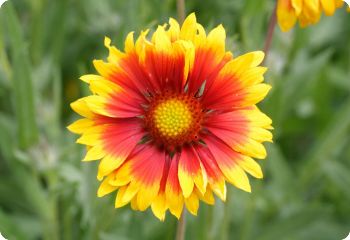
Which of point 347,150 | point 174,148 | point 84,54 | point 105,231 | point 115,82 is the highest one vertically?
point 84,54

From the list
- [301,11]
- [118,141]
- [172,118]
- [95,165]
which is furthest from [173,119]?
[95,165]

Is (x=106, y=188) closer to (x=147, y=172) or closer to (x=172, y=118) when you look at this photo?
(x=147, y=172)

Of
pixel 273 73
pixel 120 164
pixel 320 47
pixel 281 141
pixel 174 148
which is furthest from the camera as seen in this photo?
pixel 320 47

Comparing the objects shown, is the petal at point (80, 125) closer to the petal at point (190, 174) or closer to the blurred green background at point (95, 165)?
the petal at point (190, 174)

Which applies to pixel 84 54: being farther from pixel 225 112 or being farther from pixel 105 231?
pixel 225 112

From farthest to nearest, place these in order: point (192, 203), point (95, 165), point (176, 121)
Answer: point (95, 165)
point (176, 121)
point (192, 203)

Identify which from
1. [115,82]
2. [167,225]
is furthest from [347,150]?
[115,82]

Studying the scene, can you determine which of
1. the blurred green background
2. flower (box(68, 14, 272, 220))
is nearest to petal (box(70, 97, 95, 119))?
flower (box(68, 14, 272, 220))
